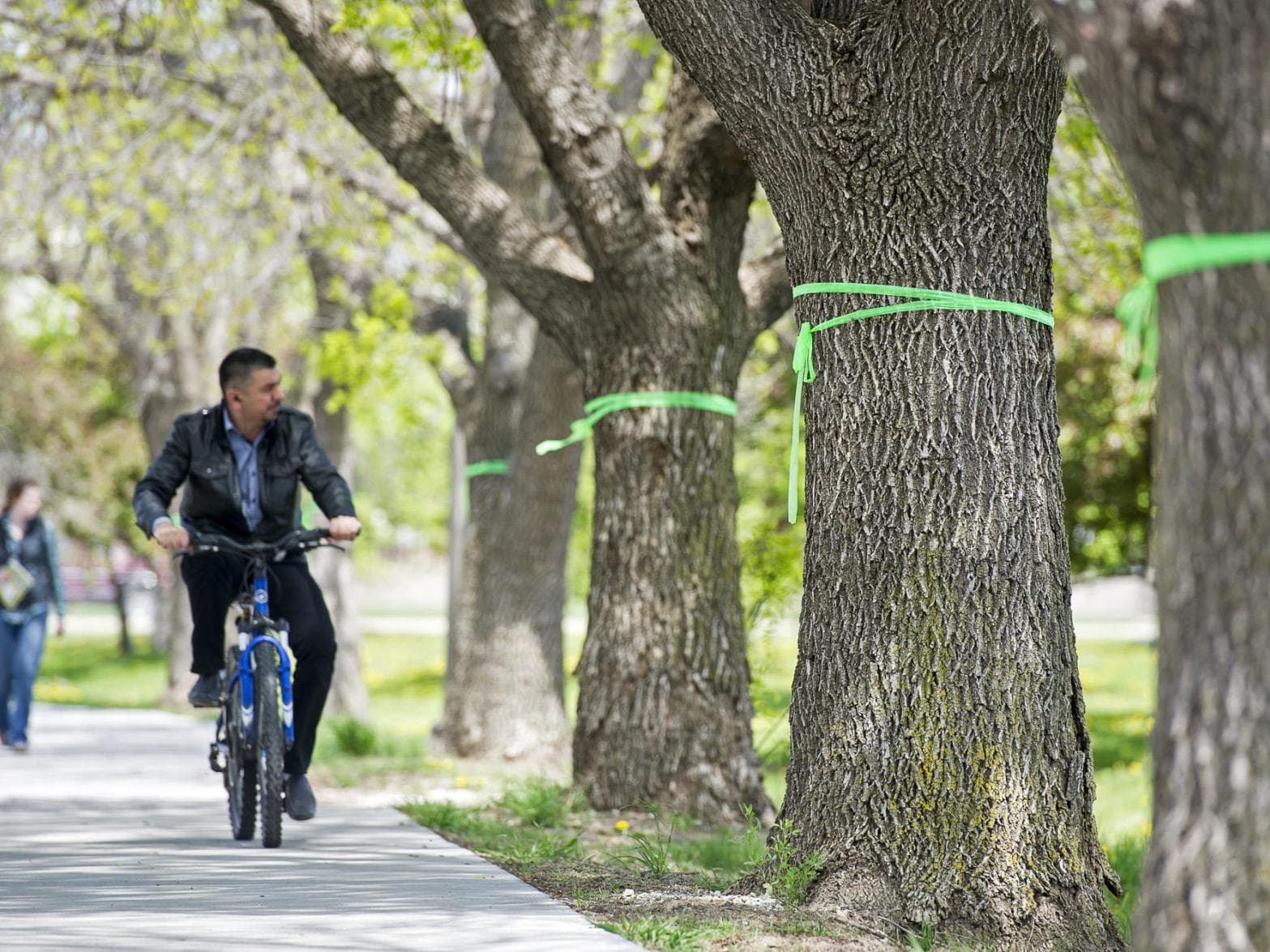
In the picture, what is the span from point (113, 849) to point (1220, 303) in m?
4.79

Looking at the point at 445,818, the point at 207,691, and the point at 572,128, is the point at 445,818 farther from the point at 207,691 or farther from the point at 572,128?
the point at 572,128

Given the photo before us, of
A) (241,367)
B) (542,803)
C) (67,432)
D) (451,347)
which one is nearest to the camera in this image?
(241,367)

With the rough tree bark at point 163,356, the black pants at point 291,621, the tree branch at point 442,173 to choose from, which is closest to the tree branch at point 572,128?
the tree branch at point 442,173

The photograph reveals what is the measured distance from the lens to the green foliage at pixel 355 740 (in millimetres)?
10859

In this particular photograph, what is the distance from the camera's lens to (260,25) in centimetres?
1260

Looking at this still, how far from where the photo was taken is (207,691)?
6.83 meters

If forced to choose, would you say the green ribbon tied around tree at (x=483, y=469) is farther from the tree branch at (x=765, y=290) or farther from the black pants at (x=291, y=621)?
the black pants at (x=291, y=621)

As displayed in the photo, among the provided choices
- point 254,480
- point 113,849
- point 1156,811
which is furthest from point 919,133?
point 113,849

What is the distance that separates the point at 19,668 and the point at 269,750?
6.18 metres

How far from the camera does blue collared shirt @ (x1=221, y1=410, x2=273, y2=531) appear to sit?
270 inches

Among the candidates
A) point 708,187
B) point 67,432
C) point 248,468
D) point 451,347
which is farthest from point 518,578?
point 67,432

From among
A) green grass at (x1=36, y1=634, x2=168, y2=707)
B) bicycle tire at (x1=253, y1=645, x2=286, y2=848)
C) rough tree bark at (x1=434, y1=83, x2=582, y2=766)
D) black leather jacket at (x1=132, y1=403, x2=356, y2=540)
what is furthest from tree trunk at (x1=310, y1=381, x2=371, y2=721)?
bicycle tire at (x1=253, y1=645, x2=286, y2=848)

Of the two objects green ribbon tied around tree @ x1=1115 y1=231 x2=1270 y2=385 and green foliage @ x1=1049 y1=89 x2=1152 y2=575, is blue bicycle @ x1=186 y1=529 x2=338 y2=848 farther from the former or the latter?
green foliage @ x1=1049 y1=89 x2=1152 y2=575

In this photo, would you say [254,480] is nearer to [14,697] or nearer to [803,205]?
[803,205]
